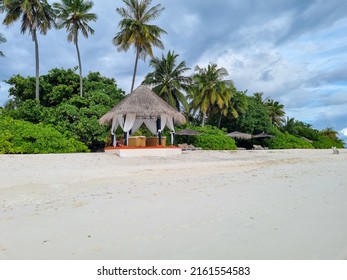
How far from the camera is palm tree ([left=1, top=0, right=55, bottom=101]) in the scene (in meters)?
24.7

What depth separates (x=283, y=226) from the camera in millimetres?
3754

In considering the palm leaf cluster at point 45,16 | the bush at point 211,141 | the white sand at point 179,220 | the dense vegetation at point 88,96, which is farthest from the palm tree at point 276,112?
the white sand at point 179,220

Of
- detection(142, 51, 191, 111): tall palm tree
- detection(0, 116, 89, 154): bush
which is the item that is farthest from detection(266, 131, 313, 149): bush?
detection(0, 116, 89, 154): bush

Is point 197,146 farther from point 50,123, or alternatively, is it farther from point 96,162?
point 96,162

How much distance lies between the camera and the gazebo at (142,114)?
18062 millimetres

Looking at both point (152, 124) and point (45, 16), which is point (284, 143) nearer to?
point (152, 124)

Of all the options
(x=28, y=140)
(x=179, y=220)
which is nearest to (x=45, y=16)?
(x=28, y=140)

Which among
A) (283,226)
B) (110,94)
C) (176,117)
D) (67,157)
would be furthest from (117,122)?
(283,226)

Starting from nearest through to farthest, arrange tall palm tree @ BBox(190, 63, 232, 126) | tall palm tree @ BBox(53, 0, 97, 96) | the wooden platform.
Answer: the wooden platform < tall palm tree @ BBox(53, 0, 97, 96) < tall palm tree @ BBox(190, 63, 232, 126)

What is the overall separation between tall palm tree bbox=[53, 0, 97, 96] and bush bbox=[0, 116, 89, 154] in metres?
10.6

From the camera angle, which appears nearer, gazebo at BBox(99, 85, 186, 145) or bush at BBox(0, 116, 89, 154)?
bush at BBox(0, 116, 89, 154)

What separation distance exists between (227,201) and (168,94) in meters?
24.6

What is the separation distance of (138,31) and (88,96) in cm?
728

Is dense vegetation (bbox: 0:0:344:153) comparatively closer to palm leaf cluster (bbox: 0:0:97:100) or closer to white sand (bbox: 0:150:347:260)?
palm leaf cluster (bbox: 0:0:97:100)
